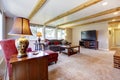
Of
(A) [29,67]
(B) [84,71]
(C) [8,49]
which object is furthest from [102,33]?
(C) [8,49]

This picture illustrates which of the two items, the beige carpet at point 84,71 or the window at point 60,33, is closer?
the beige carpet at point 84,71

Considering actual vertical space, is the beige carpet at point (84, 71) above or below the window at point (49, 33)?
below

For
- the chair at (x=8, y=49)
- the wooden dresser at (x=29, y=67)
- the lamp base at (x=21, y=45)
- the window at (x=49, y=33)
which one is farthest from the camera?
the window at (x=49, y=33)

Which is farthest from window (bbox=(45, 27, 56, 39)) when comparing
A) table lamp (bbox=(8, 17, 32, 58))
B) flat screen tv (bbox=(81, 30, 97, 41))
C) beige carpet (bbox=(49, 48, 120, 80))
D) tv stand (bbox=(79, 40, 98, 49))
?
table lamp (bbox=(8, 17, 32, 58))

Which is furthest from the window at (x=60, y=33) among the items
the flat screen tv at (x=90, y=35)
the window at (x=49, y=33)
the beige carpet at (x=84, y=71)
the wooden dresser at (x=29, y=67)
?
the wooden dresser at (x=29, y=67)

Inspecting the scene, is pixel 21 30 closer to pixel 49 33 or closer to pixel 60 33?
pixel 49 33

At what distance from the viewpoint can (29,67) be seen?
159 centimetres

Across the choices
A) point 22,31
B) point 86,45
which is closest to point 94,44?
point 86,45

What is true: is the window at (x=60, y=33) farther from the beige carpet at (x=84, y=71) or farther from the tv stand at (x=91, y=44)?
the beige carpet at (x=84, y=71)

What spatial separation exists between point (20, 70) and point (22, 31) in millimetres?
718

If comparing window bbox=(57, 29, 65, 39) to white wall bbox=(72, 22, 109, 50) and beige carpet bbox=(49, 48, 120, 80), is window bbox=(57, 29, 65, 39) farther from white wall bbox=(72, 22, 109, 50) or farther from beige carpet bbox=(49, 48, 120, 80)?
beige carpet bbox=(49, 48, 120, 80)

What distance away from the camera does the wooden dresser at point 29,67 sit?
1.42 metres

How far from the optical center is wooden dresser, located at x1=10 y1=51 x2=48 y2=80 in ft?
4.65

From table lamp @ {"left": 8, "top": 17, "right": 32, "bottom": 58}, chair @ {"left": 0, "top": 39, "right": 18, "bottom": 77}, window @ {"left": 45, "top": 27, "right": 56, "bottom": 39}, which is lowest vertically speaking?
chair @ {"left": 0, "top": 39, "right": 18, "bottom": 77}
